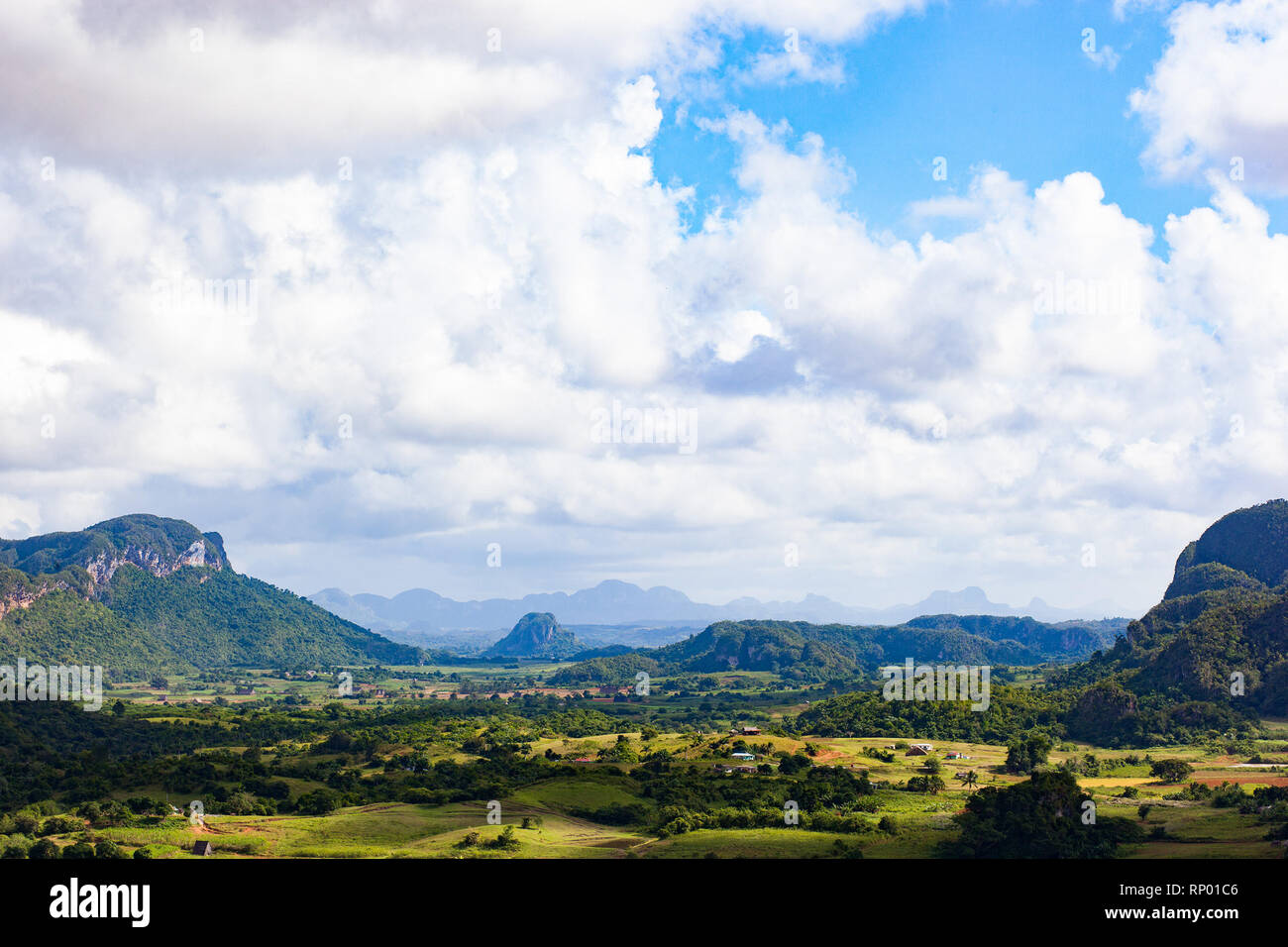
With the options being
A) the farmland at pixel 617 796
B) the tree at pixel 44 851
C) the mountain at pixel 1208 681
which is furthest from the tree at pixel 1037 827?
the mountain at pixel 1208 681

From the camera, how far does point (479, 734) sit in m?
150

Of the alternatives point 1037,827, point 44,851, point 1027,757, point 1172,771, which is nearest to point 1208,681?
point 1172,771

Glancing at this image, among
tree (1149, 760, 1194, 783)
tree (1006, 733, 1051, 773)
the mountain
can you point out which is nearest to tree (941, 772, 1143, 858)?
tree (1149, 760, 1194, 783)

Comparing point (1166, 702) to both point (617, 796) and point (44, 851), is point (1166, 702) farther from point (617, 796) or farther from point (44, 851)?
point (44, 851)

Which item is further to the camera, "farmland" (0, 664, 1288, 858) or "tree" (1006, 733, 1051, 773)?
"tree" (1006, 733, 1051, 773)

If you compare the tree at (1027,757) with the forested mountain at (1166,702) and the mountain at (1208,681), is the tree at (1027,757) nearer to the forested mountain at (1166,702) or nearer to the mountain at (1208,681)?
the forested mountain at (1166,702)

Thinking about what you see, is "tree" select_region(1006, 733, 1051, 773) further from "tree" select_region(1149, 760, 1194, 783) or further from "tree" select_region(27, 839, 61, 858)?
"tree" select_region(27, 839, 61, 858)

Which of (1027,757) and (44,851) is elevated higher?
(44,851)
